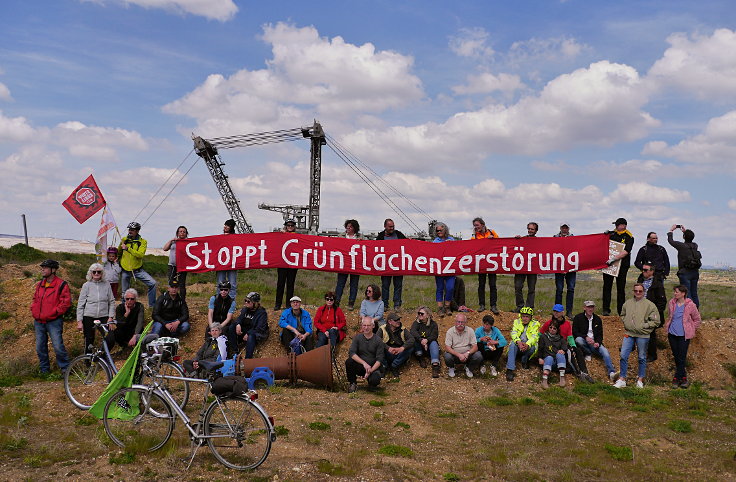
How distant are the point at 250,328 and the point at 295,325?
1.06 metres

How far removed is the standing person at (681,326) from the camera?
11117 millimetres

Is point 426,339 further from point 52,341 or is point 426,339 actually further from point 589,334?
point 52,341

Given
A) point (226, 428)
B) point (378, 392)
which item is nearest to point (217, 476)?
point (226, 428)

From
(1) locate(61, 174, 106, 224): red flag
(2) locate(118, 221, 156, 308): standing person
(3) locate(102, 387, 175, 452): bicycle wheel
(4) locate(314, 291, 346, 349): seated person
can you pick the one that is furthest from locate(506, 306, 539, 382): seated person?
(1) locate(61, 174, 106, 224): red flag

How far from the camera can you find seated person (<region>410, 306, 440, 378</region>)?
38.7 ft

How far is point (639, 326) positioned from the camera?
1122 centimetres

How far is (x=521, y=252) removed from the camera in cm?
1398

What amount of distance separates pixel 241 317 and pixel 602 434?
771 cm

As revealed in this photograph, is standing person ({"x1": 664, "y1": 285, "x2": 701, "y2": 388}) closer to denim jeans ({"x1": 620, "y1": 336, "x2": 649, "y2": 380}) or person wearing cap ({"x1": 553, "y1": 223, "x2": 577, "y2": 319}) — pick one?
denim jeans ({"x1": 620, "y1": 336, "x2": 649, "y2": 380})

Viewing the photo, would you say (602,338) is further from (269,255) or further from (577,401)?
(269,255)

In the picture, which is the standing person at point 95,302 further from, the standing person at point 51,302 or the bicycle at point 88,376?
the bicycle at point 88,376

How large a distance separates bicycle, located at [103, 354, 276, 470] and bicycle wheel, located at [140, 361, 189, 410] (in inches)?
6.1

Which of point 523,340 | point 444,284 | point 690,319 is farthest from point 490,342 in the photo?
point 690,319

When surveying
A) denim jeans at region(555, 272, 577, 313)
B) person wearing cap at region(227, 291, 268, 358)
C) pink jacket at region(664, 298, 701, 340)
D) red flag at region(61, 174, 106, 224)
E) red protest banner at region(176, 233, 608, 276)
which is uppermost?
red flag at region(61, 174, 106, 224)
